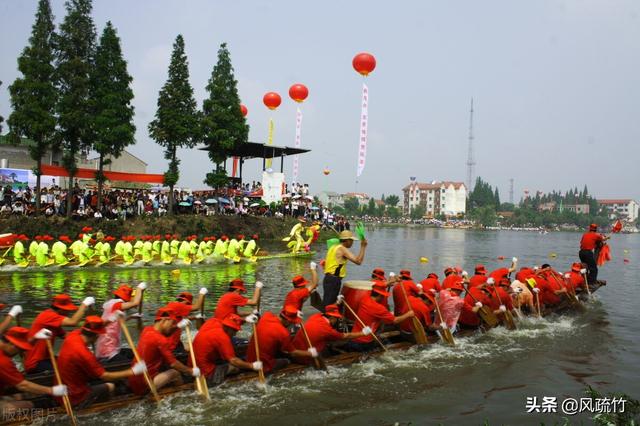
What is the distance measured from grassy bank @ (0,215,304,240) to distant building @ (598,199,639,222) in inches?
6888

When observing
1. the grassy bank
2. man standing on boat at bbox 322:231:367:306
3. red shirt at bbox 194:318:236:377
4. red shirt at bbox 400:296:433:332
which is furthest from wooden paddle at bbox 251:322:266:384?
the grassy bank

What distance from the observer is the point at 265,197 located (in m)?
39.7

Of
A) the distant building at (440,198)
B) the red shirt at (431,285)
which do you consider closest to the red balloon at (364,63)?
the red shirt at (431,285)

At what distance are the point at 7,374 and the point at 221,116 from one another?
29594 millimetres

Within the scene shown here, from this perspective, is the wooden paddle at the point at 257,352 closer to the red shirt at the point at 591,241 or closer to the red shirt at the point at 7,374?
the red shirt at the point at 7,374

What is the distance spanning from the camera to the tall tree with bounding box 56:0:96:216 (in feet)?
81.6

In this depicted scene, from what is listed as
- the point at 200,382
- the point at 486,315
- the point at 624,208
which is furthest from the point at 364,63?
the point at 624,208

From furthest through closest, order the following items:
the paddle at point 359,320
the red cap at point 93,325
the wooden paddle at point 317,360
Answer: the paddle at point 359,320
the wooden paddle at point 317,360
the red cap at point 93,325

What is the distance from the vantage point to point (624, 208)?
183 meters

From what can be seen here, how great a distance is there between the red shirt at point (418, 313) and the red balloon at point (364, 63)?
61.6ft

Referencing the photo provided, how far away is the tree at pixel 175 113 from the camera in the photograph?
30.3 meters

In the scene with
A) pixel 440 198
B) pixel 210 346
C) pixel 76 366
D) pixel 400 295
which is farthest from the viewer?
pixel 440 198

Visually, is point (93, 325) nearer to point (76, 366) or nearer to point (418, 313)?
point (76, 366)

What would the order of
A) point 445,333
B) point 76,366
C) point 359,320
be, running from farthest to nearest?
point 445,333 → point 359,320 → point 76,366
